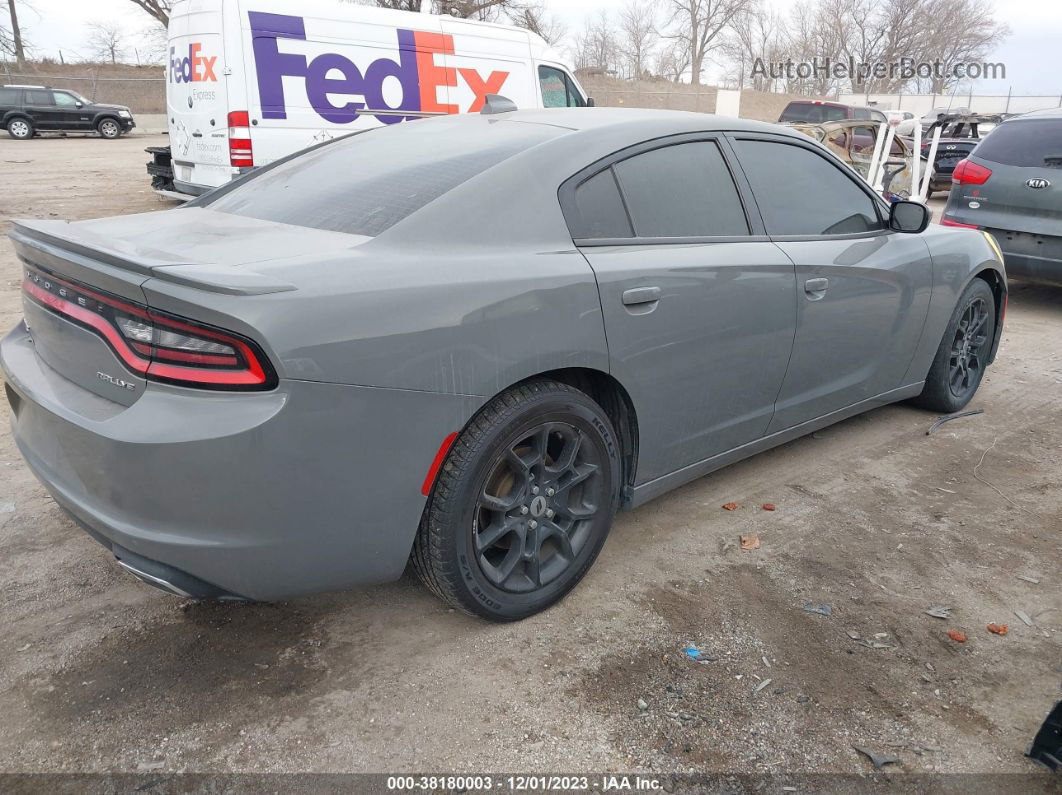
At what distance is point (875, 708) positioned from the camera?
231cm

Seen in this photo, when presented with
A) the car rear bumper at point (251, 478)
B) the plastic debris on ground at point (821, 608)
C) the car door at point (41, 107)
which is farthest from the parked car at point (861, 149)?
the car door at point (41, 107)

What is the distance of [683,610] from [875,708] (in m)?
0.65

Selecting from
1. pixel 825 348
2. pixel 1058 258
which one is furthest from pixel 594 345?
pixel 1058 258

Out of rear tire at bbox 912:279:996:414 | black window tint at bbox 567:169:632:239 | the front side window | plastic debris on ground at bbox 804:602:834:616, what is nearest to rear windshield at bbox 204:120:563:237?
black window tint at bbox 567:169:632:239

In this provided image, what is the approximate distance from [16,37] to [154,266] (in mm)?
52335

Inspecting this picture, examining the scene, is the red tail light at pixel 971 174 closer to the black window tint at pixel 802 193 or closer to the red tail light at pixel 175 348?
the black window tint at pixel 802 193

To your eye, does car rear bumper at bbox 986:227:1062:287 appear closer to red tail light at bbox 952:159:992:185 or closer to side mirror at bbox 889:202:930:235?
red tail light at bbox 952:159:992:185

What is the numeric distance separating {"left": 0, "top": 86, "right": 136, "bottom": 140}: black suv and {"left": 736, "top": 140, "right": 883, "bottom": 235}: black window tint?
91.1 ft

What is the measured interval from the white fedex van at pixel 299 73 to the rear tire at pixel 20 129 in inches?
719

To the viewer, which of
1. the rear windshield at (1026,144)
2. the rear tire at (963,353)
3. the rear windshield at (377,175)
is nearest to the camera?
the rear windshield at (377,175)

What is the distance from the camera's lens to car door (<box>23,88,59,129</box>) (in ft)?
81.5

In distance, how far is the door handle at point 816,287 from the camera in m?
3.30

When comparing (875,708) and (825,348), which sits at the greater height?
(825,348)

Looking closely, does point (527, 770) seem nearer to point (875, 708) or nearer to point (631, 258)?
point (875, 708)
